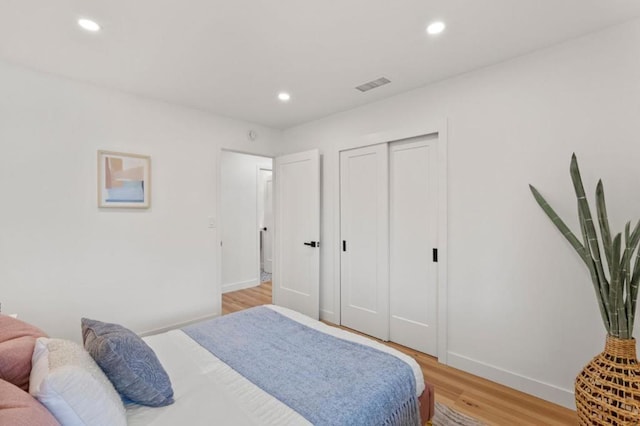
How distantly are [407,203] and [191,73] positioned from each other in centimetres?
231

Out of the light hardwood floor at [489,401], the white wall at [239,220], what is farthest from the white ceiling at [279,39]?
the light hardwood floor at [489,401]

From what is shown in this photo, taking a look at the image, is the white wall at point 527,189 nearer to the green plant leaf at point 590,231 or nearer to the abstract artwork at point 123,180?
the green plant leaf at point 590,231

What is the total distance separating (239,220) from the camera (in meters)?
5.26

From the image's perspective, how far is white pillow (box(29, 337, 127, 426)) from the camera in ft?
3.15

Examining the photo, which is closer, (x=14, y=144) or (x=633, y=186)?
(x=633, y=186)

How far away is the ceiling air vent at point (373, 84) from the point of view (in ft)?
8.95

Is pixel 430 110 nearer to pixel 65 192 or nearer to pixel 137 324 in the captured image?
pixel 65 192

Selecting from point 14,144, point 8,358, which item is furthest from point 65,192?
point 8,358

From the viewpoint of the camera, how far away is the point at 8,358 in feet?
3.64

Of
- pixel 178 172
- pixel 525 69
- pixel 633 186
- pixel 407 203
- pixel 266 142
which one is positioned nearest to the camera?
pixel 633 186

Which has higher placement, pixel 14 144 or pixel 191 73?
pixel 191 73

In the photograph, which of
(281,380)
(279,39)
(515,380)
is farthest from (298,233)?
(515,380)

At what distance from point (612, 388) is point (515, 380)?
816 millimetres

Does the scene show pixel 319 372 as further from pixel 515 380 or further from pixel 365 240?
pixel 365 240
